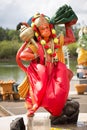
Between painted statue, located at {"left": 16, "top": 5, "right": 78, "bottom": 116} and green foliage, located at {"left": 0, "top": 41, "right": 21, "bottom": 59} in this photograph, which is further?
green foliage, located at {"left": 0, "top": 41, "right": 21, "bottom": 59}

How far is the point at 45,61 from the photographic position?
23.2 feet

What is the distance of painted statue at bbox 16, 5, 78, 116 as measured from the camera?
6840mm

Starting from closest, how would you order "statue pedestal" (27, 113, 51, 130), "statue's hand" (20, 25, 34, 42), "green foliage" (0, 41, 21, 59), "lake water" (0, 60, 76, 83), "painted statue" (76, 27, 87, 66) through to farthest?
"statue pedestal" (27, 113, 51, 130), "statue's hand" (20, 25, 34, 42), "painted statue" (76, 27, 87, 66), "lake water" (0, 60, 76, 83), "green foliage" (0, 41, 21, 59)

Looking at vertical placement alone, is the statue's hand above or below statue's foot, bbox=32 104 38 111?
above

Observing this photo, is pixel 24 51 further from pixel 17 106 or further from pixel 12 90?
pixel 12 90

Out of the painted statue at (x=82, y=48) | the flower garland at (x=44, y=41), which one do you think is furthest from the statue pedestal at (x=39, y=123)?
the painted statue at (x=82, y=48)

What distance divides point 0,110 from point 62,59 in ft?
12.5

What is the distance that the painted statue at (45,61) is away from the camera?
22.4 feet

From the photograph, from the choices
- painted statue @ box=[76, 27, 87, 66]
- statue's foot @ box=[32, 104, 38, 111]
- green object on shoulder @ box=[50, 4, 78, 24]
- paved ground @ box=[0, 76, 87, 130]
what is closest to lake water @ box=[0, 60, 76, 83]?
painted statue @ box=[76, 27, 87, 66]

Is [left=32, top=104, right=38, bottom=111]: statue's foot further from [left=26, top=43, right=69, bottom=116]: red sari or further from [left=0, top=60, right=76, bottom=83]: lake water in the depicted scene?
[left=0, top=60, right=76, bottom=83]: lake water

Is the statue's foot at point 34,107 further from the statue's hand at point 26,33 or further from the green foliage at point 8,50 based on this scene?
the green foliage at point 8,50

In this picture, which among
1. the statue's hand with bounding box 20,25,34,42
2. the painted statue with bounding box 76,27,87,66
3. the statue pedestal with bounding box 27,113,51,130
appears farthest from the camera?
the painted statue with bounding box 76,27,87,66

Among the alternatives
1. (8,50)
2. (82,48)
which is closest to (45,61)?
(82,48)

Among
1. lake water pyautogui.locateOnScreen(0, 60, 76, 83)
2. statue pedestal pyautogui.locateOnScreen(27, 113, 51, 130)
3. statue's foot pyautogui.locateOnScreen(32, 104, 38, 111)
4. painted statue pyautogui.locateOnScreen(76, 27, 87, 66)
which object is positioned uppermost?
painted statue pyautogui.locateOnScreen(76, 27, 87, 66)
